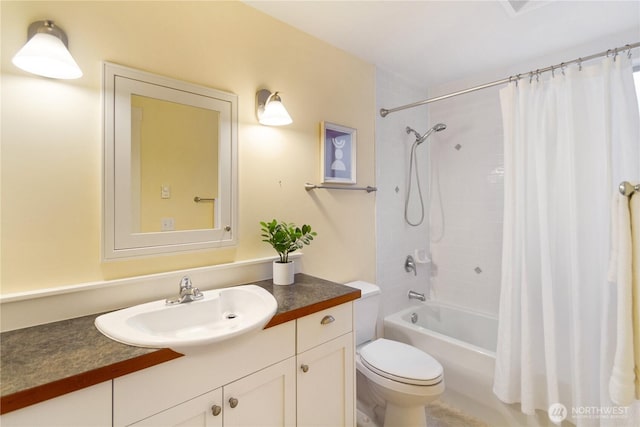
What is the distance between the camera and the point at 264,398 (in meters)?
1.09

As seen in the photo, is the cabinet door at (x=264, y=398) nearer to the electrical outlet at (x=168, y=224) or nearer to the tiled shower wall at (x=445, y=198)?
the electrical outlet at (x=168, y=224)

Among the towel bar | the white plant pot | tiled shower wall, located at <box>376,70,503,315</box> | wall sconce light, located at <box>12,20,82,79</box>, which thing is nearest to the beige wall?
wall sconce light, located at <box>12,20,82,79</box>

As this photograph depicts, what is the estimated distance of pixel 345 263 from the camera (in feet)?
6.75

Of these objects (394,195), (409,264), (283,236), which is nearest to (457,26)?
(394,195)

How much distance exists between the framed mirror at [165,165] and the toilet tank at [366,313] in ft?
3.02

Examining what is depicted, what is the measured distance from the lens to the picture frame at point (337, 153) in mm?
1896

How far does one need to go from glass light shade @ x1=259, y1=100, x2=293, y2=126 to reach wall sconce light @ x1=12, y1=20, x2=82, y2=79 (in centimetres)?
74

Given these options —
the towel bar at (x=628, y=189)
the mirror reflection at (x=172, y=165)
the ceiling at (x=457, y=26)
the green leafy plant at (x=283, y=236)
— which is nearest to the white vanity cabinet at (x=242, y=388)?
the green leafy plant at (x=283, y=236)

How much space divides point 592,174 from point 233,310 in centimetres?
187

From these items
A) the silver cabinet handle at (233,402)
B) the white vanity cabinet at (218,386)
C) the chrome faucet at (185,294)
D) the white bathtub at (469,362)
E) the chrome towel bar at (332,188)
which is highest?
the chrome towel bar at (332,188)

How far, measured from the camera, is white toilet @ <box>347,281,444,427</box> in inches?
59.0

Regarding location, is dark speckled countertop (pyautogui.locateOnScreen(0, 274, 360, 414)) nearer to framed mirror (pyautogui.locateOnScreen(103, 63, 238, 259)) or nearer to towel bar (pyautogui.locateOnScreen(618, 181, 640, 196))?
framed mirror (pyautogui.locateOnScreen(103, 63, 238, 259))

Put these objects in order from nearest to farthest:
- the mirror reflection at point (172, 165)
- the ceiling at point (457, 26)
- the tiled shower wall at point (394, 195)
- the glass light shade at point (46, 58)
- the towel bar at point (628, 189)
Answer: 1. the glass light shade at point (46, 58)
2. the towel bar at point (628, 189)
3. the mirror reflection at point (172, 165)
4. the ceiling at point (457, 26)
5. the tiled shower wall at point (394, 195)

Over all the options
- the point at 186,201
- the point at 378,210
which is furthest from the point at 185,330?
the point at 378,210
